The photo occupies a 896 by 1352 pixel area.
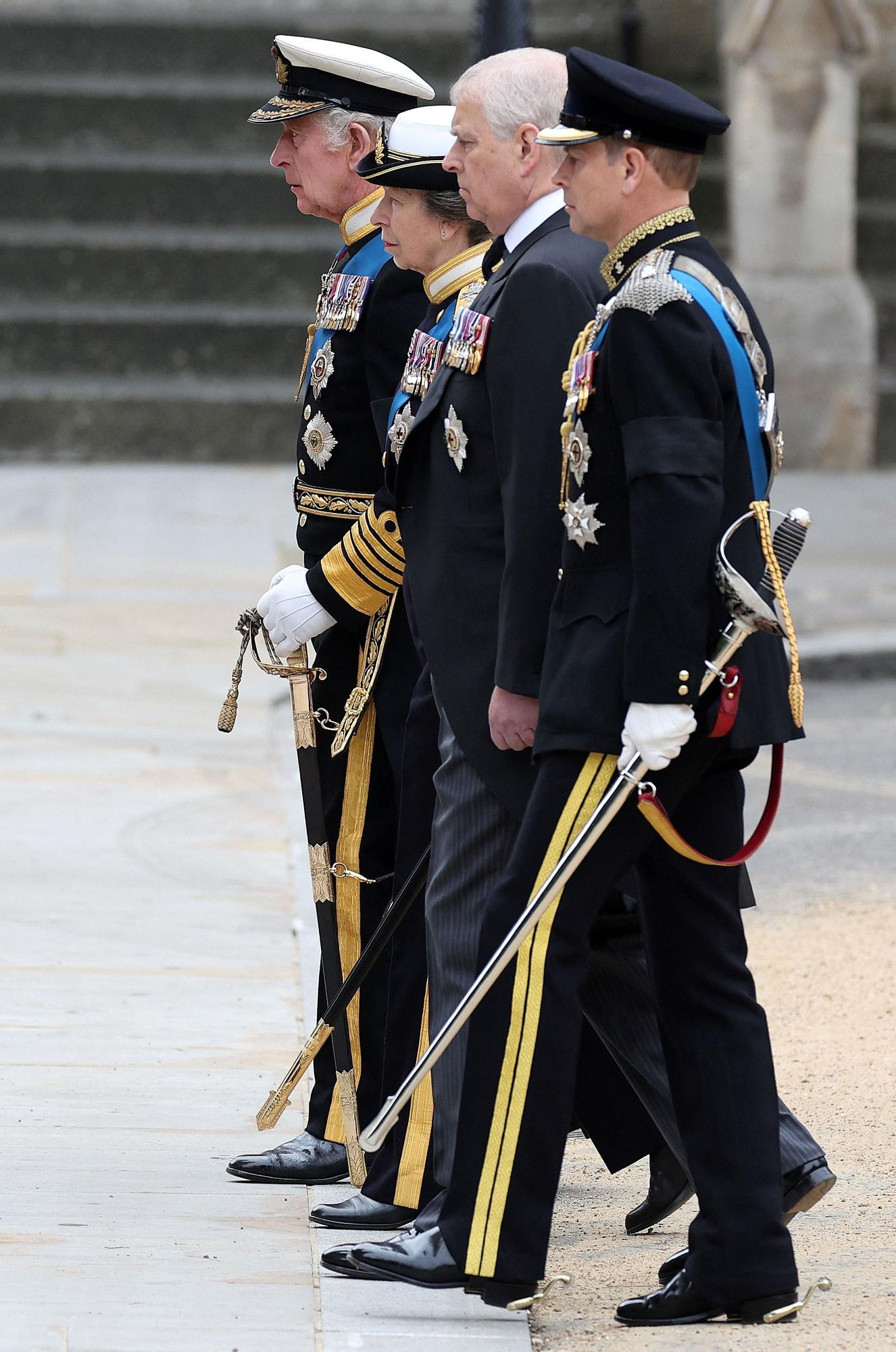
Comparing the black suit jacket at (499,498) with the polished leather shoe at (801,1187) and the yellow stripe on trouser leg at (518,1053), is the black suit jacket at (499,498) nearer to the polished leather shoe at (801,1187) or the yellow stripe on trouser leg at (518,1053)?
the yellow stripe on trouser leg at (518,1053)

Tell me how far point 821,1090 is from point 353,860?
1243 mm

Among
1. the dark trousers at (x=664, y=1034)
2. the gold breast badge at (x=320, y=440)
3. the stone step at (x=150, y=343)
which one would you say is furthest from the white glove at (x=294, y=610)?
the stone step at (x=150, y=343)

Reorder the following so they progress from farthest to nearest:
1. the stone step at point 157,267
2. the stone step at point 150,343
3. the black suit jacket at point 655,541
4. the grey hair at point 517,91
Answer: the stone step at point 157,267 < the stone step at point 150,343 < the grey hair at point 517,91 < the black suit jacket at point 655,541

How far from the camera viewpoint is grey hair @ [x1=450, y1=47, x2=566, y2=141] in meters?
A: 3.67

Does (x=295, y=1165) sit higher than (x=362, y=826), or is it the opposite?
(x=362, y=826)

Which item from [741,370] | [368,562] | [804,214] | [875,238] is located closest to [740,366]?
[741,370]

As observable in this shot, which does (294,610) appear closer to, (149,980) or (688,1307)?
(688,1307)

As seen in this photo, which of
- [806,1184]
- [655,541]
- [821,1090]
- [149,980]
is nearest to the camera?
[655,541]

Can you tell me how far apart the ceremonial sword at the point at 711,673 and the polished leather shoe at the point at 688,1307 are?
1.65 ft

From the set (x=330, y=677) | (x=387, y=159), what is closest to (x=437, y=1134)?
(x=330, y=677)

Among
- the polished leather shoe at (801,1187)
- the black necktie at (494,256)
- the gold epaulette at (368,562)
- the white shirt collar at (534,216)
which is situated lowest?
the polished leather shoe at (801,1187)

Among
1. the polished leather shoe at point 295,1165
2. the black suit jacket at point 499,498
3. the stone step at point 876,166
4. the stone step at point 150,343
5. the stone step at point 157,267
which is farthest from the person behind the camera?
the stone step at point 876,166

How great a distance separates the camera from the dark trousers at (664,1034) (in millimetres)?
3438

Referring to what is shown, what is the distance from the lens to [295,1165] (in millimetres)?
4230
